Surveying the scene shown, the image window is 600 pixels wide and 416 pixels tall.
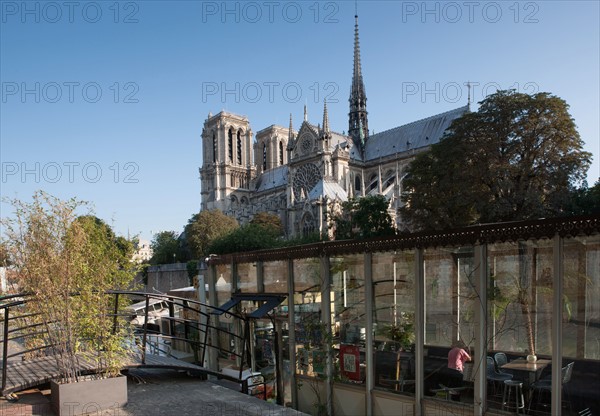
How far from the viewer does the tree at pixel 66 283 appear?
6.34 meters

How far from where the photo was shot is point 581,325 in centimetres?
578

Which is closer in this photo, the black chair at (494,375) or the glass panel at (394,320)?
the black chair at (494,375)

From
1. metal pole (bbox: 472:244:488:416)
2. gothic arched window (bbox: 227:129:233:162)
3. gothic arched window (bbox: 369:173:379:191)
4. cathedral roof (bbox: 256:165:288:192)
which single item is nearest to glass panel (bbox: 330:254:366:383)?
metal pole (bbox: 472:244:488:416)

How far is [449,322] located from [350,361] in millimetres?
2346

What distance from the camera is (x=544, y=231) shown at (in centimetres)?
597

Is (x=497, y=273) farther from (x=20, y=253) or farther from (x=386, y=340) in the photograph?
(x=20, y=253)

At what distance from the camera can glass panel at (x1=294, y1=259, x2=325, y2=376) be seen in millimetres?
9414

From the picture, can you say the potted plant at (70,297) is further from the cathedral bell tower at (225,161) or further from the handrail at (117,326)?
the cathedral bell tower at (225,161)

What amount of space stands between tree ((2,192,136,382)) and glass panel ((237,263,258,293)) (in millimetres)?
4541

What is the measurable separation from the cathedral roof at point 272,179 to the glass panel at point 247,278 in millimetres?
83025

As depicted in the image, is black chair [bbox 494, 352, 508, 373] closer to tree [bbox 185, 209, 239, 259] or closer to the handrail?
the handrail

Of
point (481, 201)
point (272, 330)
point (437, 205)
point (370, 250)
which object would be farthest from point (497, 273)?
point (437, 205)

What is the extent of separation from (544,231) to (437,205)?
826 inches

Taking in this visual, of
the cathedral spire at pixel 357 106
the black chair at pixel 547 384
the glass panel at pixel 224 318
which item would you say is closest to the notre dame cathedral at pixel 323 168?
the cathedral spire at pixel 357 106
